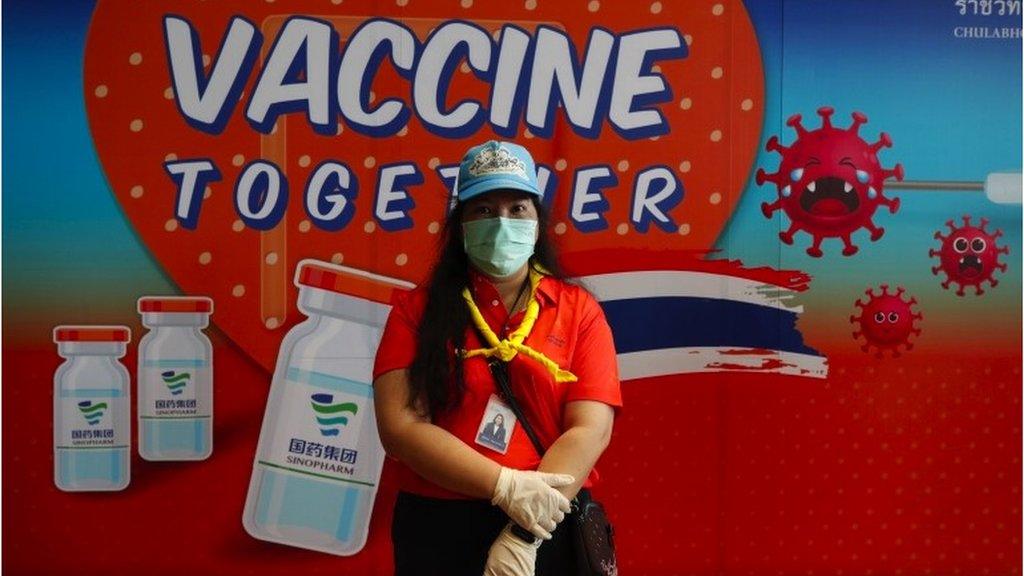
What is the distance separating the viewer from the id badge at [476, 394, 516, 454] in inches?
85.7

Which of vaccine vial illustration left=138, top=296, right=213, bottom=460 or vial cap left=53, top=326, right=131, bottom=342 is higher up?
vial cap left=53, top=326, right=131, bottom=342

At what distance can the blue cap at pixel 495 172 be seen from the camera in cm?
224

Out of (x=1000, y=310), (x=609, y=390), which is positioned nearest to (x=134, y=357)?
(x=609, y=390)

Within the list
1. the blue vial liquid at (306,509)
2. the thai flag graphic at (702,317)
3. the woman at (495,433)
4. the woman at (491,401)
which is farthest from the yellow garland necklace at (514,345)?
the blue vial liquid at (306,509)

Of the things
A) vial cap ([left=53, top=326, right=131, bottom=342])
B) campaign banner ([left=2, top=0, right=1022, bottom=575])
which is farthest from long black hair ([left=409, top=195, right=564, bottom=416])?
vial cap ([left=53, top=326, right=131, bottom=342])

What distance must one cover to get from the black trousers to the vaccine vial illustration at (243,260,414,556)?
1.27 meters

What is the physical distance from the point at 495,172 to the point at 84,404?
70.1 inches

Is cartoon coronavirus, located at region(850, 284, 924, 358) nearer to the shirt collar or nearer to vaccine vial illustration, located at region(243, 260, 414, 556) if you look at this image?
vaccine vial illustration, located at region(243, 260, 414, 556)

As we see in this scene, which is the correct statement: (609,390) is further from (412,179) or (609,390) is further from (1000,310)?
(1000,310)

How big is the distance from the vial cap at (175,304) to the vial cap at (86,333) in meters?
0.10

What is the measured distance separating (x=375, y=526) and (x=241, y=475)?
0.42 meters

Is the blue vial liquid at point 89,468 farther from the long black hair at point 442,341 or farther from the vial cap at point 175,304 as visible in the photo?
the long black hair at point 442,341

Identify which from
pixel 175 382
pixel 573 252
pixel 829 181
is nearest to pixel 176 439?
pixel 175 382

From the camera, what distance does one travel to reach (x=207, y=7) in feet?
11.2
